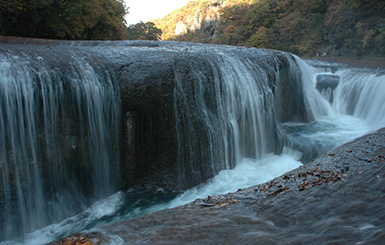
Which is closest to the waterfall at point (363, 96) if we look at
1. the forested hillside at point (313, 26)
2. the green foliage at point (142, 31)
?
the forested hillside at point (313, 26)

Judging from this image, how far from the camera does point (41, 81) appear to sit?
5293 millimetres

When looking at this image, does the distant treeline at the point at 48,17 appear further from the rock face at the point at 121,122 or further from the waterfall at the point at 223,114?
the waterfall at the point at 223,114

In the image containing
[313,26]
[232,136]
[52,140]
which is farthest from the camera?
[313,26]

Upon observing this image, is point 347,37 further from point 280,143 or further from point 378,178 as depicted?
point 378,178

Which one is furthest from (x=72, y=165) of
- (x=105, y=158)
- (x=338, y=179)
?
(x=338, y=179)

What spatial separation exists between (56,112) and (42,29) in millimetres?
8711

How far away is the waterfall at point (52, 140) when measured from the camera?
4.92 m

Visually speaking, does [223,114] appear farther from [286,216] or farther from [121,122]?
[286,216]

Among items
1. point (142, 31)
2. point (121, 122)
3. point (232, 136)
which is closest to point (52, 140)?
point (121, 122)

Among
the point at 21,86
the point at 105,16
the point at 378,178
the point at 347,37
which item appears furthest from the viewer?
the point at 347,37

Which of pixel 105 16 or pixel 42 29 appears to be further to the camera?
pixel 105 16

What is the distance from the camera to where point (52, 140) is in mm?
5391

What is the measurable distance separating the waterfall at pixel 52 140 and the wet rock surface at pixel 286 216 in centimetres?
289

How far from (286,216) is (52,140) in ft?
14.1
